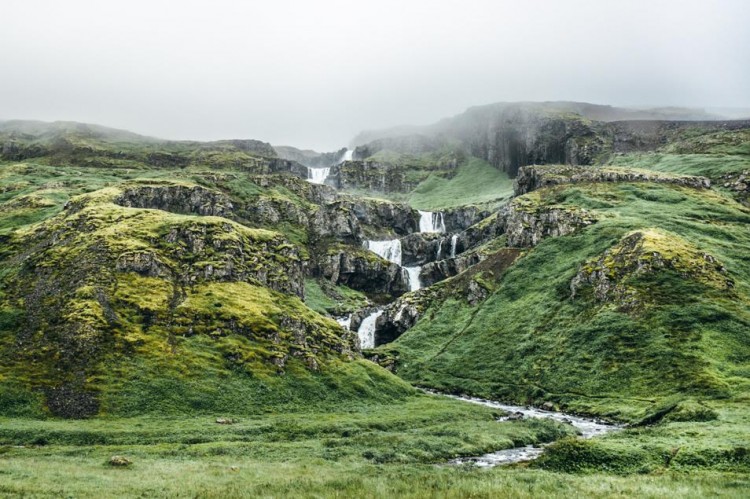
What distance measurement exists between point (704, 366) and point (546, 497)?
7433 centimetres

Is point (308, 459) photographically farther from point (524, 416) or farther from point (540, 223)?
point (540, 223)

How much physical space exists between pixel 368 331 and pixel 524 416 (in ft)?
274

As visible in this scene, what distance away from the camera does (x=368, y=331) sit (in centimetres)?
16388

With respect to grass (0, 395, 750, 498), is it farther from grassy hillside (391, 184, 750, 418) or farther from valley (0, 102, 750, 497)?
grassy hillside (391, 184, 750, 418)

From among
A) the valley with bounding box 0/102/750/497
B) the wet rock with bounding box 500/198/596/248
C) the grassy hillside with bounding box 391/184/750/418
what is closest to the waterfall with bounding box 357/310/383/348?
the valley with bounding box 0/102/750/497

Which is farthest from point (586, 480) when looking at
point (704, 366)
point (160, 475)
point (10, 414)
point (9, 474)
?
point (10, 414)

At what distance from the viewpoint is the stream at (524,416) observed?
5503 cm

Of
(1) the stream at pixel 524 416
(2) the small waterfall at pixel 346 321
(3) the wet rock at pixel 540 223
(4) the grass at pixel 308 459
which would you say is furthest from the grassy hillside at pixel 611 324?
(2) the small waterfall at pixel 346 321

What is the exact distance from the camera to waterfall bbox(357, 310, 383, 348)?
160 m

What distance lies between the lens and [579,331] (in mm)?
112375

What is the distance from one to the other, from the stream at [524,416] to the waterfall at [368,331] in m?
48.7

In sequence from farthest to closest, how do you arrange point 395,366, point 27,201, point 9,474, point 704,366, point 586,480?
point 27,201
point 395,366
point 704,366
point 9,474
point 586,480

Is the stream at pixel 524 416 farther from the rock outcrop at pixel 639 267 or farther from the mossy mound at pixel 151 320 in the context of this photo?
the rock outcrop at pixel 639 267

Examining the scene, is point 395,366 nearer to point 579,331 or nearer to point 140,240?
point 579,331
